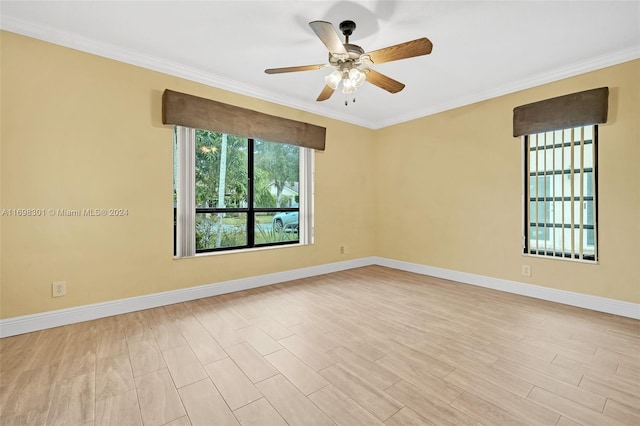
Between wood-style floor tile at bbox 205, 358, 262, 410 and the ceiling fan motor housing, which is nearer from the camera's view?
wood-style floor tile at bbox 205, 358, 262, 410

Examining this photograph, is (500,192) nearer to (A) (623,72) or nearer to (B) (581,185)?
(B) (581,185)

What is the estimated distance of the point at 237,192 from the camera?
375 centimetres

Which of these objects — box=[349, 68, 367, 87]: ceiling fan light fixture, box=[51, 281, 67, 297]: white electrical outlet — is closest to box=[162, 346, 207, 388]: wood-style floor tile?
box=[51, 281, 67, 297]: white electrical outlet

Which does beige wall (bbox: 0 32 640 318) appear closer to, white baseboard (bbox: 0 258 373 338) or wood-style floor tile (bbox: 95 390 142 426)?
white baseboard (bbox: 0 258 373 338)

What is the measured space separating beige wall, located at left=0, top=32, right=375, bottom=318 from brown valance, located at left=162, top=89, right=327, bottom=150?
0.52ft

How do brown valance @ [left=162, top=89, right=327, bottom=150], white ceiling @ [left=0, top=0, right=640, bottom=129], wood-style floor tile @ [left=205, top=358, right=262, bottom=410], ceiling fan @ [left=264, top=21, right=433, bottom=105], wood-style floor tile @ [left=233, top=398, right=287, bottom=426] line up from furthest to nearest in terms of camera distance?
brown valance @ [left=162, top=89, right=327, bottom=150] → white ceiling @ [left=0, top=0, right=640, bottom=129] → ceiling fan @ [left=264, top=21, right=433, bottom=105] → wood-style floor tile @ [left=205, top=358, right=262, bottom=410] → wood-style floor tile @ [left=233, top=398, right=287, bottom=426]

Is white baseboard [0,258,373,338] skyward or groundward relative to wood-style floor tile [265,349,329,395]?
skyward

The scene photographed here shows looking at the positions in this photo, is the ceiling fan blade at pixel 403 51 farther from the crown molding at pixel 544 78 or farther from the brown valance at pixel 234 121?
the crown molding at pixel 544 78

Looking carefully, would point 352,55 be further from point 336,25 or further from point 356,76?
point 336,25

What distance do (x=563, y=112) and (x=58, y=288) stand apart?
17.8ft

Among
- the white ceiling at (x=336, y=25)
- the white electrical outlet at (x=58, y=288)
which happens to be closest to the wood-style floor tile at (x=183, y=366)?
the white electrical outlet at (x=58, y=288)

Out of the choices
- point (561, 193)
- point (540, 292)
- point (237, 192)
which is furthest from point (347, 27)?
point (540, 292)

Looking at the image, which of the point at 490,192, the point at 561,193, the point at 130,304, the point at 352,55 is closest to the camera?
the point at 352,55

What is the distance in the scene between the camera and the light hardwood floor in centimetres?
148
